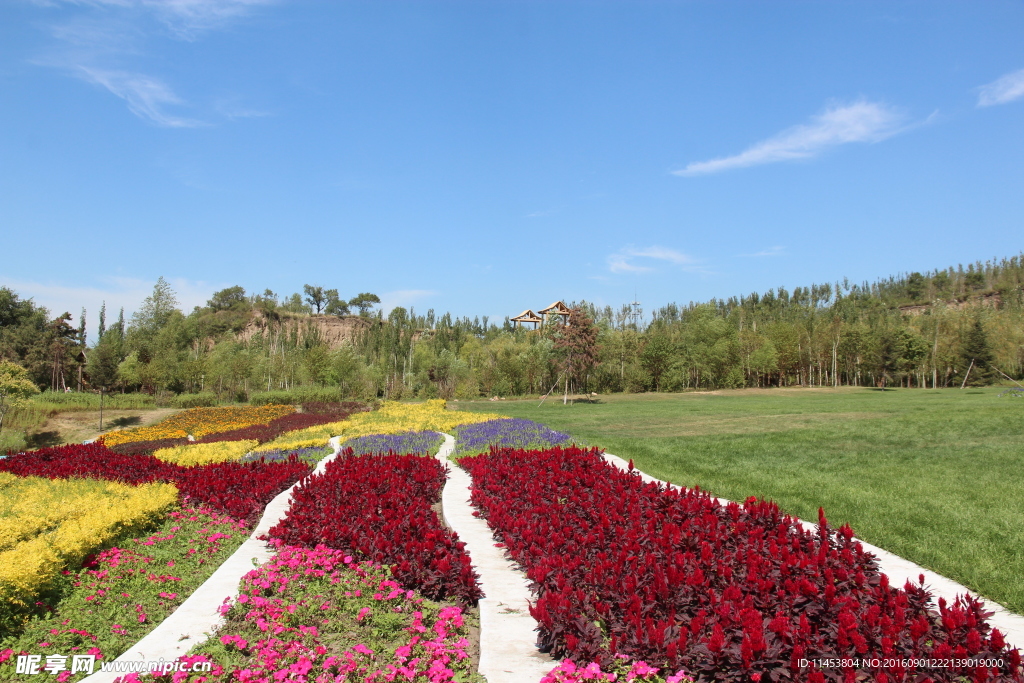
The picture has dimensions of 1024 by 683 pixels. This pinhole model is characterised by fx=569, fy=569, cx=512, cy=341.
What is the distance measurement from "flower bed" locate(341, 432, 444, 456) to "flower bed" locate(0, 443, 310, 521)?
85.4 inches

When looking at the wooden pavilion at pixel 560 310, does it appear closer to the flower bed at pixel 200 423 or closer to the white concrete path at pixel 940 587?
the flower bed at pixel 200 423

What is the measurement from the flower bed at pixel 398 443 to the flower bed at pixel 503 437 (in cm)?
57

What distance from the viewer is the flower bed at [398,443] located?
38.4 feet

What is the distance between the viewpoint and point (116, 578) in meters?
4.90

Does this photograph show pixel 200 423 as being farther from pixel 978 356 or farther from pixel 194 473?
pixel 978 356

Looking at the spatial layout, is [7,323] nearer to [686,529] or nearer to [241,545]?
[241,545]

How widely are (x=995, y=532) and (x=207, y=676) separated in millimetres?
7257

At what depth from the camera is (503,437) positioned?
13039mm

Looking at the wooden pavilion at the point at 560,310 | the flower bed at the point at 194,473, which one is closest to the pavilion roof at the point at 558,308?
the wooden pavilion at the point at 560,310

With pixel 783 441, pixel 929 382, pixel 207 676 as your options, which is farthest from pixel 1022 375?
pixel 207 676

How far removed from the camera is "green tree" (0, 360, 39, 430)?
639 inches

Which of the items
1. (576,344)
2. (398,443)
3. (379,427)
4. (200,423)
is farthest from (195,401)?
(398,443)

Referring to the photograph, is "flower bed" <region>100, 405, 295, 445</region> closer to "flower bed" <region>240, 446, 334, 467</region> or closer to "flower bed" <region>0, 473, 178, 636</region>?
"flower bed" <region>240, 446, 334, 467</region>

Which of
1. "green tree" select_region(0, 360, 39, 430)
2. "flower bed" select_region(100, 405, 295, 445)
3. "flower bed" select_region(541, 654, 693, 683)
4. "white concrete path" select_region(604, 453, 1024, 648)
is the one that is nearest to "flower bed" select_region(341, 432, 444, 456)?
"flower bed" select_region(100, 405, 295, 445)
